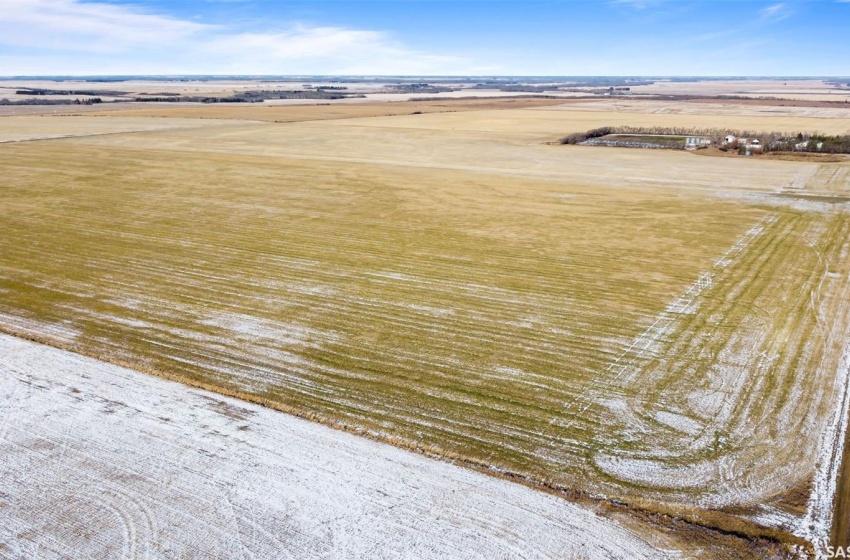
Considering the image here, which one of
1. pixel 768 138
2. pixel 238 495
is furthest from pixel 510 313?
pixel 768 138

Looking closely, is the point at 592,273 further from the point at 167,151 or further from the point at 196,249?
the point at 167,151

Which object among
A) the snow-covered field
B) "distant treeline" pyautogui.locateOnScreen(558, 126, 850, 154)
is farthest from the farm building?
the snow-covered field

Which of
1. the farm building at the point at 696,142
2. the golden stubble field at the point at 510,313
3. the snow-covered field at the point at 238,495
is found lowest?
the snow-covered field at the point at 238,495

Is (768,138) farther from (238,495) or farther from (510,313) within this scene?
(238,495)

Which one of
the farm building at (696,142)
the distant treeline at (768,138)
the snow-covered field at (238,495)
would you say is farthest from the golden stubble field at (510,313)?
the farm building at (696,142)

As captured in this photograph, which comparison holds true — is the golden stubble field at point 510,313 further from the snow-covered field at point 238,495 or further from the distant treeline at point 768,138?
the distant treeline at point 768,138

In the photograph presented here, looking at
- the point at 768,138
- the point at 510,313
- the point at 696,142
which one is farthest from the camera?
the point at 696,142

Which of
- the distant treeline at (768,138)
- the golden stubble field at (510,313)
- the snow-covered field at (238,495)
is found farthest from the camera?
the distant treeline at (768,138)
